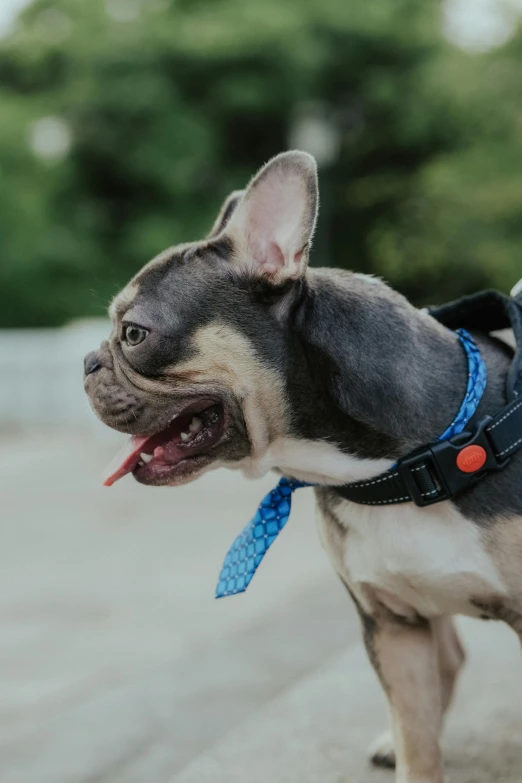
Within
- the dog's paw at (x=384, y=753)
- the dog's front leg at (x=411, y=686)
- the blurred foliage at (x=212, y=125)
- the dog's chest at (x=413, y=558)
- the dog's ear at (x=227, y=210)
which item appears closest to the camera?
the dog's chest at (x=413, y=558)

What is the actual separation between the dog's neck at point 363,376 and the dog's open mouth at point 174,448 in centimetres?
25

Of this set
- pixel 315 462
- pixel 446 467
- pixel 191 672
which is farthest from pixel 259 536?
pixel 191 672

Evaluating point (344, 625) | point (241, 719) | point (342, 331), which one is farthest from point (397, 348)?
point (344, 625)

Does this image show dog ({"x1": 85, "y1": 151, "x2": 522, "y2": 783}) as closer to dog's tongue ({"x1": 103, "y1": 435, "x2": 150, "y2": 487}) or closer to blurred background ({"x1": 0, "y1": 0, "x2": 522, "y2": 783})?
dog's tongue ({"x1": 103, "y1": 435, "x2": 150, "y2": 487})

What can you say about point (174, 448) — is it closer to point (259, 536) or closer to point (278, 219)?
point (259, 536)

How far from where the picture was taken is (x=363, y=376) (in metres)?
2.96

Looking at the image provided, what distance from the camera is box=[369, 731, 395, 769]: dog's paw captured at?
3.79 m

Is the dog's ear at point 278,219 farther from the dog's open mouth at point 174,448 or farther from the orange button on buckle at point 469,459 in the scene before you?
the orange button on buckle at point 469,459

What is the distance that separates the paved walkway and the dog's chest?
2.85ft

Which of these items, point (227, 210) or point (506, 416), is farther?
point (227, 210)

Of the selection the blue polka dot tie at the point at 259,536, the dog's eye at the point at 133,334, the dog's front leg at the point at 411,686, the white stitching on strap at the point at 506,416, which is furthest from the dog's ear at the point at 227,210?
the dog's front leg at the point at 411,686

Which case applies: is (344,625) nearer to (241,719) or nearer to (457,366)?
(241,719)

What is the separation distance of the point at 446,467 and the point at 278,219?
0.82 metres

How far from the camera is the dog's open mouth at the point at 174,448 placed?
3.05 meters
